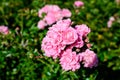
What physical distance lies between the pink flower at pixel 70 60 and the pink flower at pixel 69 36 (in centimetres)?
8

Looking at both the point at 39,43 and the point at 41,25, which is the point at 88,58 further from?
the point at 41,25

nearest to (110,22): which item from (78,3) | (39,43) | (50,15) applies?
(78,3)

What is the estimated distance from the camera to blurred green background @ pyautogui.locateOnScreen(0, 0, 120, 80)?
3408mm

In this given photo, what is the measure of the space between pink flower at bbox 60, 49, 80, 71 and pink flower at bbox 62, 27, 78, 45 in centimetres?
8

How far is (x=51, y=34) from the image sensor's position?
9.33 feet

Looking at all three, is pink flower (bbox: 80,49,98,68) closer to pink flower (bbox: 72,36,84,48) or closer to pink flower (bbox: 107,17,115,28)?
pink flower (bbox: 72,36,84,48)

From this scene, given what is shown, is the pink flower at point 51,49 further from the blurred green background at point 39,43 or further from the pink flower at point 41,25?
the pink flower at point 41,25

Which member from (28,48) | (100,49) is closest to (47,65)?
(28,48)

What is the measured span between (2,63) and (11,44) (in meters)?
0.24

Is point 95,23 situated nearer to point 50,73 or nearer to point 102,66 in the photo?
point 102,66

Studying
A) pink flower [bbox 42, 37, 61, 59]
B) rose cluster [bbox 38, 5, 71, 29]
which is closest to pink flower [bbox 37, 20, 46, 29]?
rose cluster [bbox 38, 5, 71, 29]

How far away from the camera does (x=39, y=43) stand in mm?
3803

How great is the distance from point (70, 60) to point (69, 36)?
173 mm

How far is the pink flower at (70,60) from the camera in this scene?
9.32 feet
